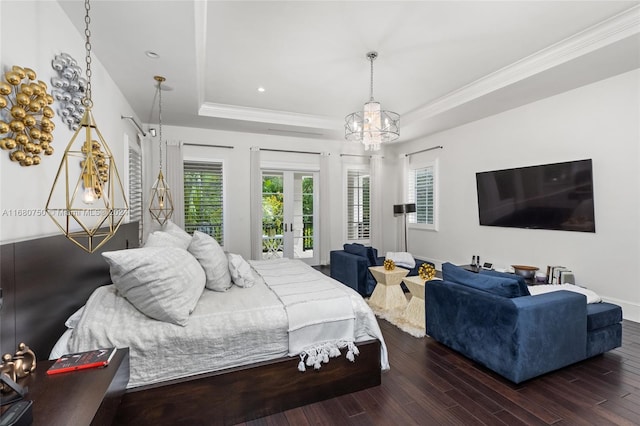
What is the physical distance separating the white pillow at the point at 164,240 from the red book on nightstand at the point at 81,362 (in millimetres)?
1092

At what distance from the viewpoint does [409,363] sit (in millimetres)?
2588

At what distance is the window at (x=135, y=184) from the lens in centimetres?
417

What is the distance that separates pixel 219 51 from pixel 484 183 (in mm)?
4374

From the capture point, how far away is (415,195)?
661 centimetres

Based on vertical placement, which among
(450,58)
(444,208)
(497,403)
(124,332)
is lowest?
(497,403)

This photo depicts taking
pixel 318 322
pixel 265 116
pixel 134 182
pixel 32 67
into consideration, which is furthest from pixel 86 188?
pixel 265 116

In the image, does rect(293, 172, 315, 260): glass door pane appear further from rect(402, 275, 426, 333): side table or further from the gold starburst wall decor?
the gold starburst wall decor

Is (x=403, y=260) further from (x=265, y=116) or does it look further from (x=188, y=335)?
(x=188, y=335)

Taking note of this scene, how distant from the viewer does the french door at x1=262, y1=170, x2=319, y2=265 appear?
20.1 ft

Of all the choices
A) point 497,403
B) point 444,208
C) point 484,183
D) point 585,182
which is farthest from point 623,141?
point 497,403

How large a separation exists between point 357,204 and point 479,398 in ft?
16.5

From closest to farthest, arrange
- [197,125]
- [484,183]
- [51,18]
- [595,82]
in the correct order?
[51,18] < [595,82] < [484,183] < [197,125]

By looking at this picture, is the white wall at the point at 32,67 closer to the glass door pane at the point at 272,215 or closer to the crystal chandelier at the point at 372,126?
the crystal chandelier at the point at 372,126

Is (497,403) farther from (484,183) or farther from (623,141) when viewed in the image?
(484,183)
